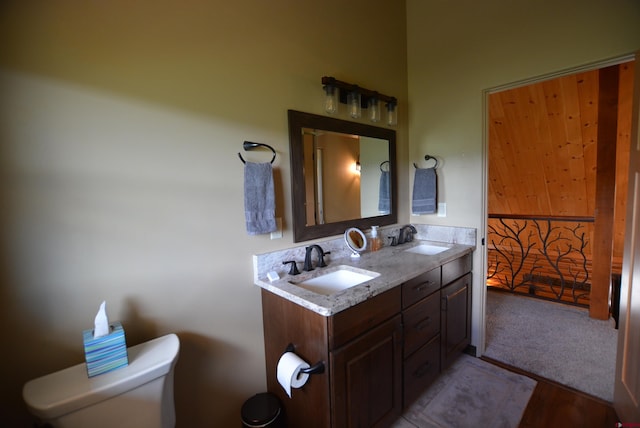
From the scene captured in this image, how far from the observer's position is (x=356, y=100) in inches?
77.8

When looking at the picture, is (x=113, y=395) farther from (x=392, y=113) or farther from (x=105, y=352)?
(x=392, y=113)

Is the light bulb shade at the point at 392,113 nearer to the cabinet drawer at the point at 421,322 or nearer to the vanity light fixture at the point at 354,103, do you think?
the vanity light fixture at the point at 354,103

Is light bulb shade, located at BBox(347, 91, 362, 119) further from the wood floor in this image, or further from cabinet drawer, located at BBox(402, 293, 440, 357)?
the wood floor

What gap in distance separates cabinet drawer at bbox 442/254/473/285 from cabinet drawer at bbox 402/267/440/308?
0.11 metres

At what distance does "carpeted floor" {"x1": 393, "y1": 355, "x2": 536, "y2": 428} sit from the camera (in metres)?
1.63

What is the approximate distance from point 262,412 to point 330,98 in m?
1.86

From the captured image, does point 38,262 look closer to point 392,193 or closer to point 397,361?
point 397,361

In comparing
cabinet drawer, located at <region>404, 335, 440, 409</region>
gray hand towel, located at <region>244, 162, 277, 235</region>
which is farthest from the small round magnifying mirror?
cabinet drawer, located at <region>404, 335, 440, 409</region>

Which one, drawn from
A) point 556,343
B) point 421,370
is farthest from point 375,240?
point 556,343

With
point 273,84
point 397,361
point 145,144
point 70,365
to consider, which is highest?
point 273,84

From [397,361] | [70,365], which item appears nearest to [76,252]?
[70,365]

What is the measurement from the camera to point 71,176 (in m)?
1.02

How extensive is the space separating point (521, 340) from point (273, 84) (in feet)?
9.70

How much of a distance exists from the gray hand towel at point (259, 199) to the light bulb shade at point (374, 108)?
1.06 m
